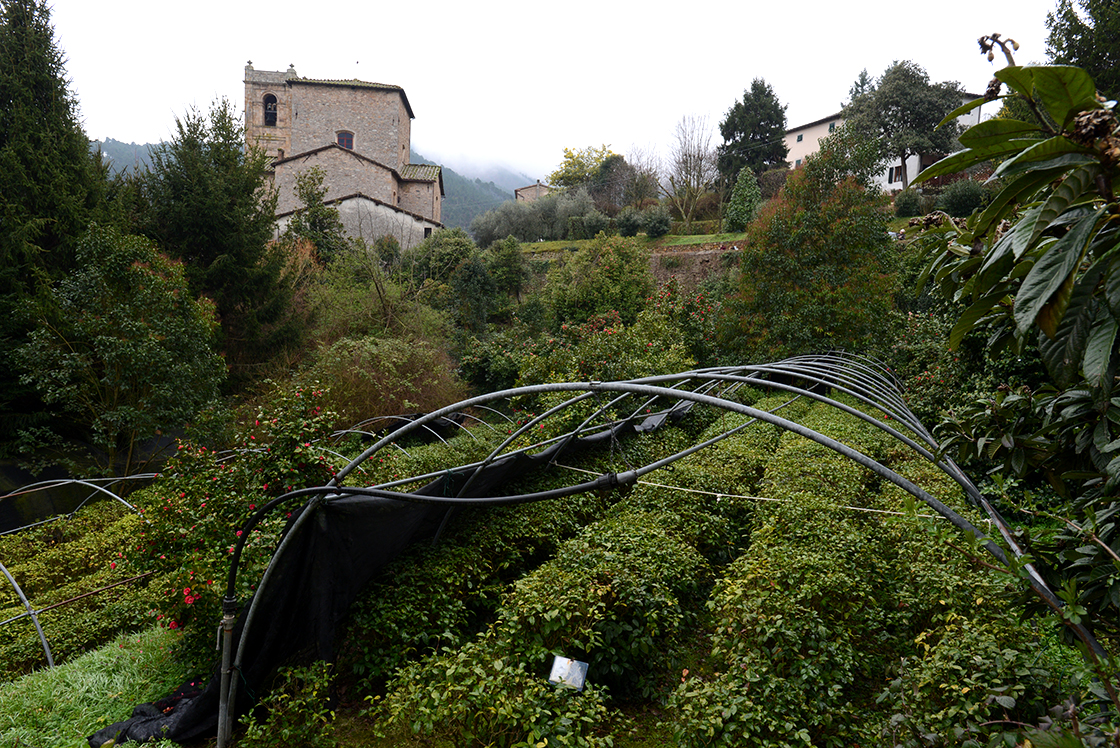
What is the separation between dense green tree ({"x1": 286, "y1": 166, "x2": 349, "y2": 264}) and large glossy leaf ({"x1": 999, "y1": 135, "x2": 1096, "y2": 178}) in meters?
21.1

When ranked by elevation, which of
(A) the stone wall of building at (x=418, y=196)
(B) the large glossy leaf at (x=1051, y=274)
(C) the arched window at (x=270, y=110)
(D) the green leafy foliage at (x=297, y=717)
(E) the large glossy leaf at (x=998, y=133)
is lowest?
(D) the green leafy foliage at (x=297, y=717)

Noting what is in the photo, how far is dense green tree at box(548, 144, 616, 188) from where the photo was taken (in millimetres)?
36625

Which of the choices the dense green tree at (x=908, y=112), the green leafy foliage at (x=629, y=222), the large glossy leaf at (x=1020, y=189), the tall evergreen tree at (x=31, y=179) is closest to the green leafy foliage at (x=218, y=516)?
the large glossy leaf at (x=1020, y=189)

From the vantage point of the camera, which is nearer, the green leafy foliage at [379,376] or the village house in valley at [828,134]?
the green leafy foliage at [379,376]

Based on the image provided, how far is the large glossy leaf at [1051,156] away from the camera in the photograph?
1198 millimetres

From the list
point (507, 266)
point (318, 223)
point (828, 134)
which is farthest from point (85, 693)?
point (828, 134)

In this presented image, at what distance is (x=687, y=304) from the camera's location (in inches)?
646

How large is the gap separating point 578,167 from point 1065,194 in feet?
125

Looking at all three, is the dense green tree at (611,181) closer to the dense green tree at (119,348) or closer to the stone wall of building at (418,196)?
the stone wall of building at (418,196)

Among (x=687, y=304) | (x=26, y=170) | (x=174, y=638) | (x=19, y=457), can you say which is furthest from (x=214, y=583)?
(x=687, y=304)

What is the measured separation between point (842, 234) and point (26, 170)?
16.4 meters

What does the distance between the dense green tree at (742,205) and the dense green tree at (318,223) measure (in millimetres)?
16883

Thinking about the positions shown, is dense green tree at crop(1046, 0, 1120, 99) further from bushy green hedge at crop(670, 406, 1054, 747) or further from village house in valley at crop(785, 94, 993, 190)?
bushy green hedge at crop(670, 406, 1054, 747)

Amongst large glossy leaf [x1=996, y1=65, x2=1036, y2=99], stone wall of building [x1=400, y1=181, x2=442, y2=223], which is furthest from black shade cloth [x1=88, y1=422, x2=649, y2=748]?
stone wall of building [x1=400, y1=181, x2=442, y2=223]
